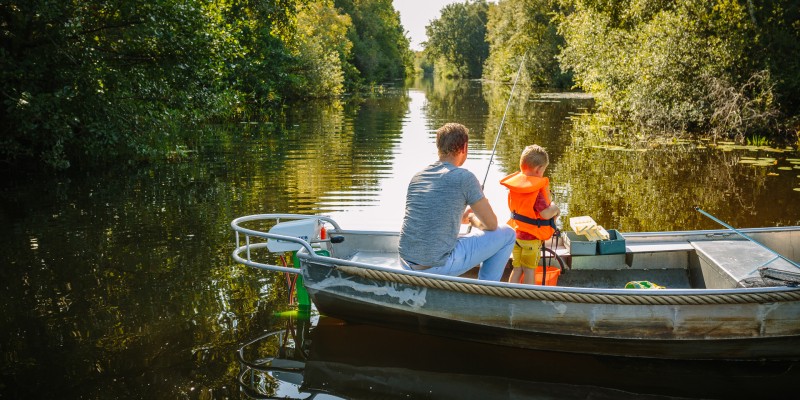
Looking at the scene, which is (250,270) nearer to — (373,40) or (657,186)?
(657,186)

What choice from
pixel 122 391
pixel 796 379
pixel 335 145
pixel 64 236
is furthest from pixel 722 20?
pixel 122 391

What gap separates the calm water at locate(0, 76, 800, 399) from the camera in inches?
176

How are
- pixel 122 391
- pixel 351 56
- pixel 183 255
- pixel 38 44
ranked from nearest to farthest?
pixel 122 391 < pixel 183 255 < pixel 38 44 < pixel 351 56

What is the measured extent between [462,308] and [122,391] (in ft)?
7.54

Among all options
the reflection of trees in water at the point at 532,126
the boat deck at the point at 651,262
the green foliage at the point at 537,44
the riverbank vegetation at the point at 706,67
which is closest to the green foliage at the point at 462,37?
the green foliage at the point at 537,44

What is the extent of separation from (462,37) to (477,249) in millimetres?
83144

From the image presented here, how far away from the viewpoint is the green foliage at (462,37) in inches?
3329

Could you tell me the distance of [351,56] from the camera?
159ft

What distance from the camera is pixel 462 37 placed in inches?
3349

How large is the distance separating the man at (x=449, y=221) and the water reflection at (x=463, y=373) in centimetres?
63

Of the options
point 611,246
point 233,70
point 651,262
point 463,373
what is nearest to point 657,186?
point 651,262

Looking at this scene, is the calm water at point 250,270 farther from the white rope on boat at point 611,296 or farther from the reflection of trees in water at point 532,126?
the white rope on boat at point 611,296

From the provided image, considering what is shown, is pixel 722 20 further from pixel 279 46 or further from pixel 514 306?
pixel 279 46

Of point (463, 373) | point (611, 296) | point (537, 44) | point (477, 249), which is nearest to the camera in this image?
point (611, 296)
